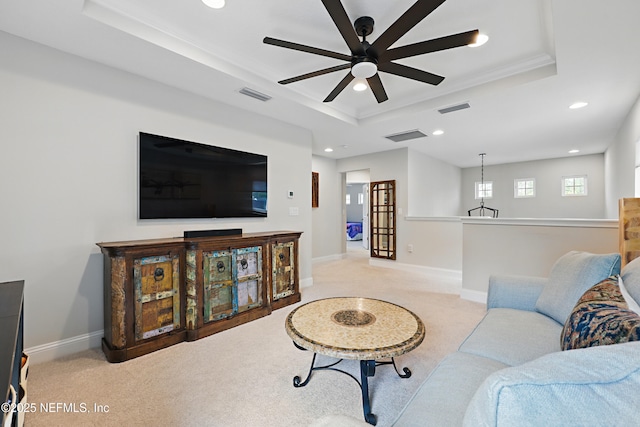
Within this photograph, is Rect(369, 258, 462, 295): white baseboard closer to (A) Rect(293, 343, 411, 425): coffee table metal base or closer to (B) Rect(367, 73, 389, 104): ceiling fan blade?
(A) Rect(293, 343, 411, 425): coffee table metal base

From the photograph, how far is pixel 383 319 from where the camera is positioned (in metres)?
1.84

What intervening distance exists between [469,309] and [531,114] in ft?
8.79

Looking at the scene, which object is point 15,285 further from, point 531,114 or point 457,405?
point 531,114

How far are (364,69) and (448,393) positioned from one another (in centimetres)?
208

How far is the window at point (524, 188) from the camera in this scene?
24.7 feet

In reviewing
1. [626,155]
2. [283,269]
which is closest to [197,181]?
[283,269]

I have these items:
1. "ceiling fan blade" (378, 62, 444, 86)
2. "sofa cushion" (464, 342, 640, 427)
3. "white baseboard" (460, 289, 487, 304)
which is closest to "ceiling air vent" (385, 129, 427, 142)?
"ceiling fan blade" (378, 62, 444, 86)

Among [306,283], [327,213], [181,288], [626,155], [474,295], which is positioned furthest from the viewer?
[327,213]

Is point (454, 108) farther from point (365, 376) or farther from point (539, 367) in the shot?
point (539, 367)

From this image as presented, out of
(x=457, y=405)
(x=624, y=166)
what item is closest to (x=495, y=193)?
(x=624, y=166)

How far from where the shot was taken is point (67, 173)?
2285mm

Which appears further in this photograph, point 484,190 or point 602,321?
point 484,190

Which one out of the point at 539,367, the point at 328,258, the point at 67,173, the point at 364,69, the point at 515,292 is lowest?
the point at 328,258

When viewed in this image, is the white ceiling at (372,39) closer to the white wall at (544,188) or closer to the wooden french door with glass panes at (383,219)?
the wooden french door with glass panes at (383,219)
